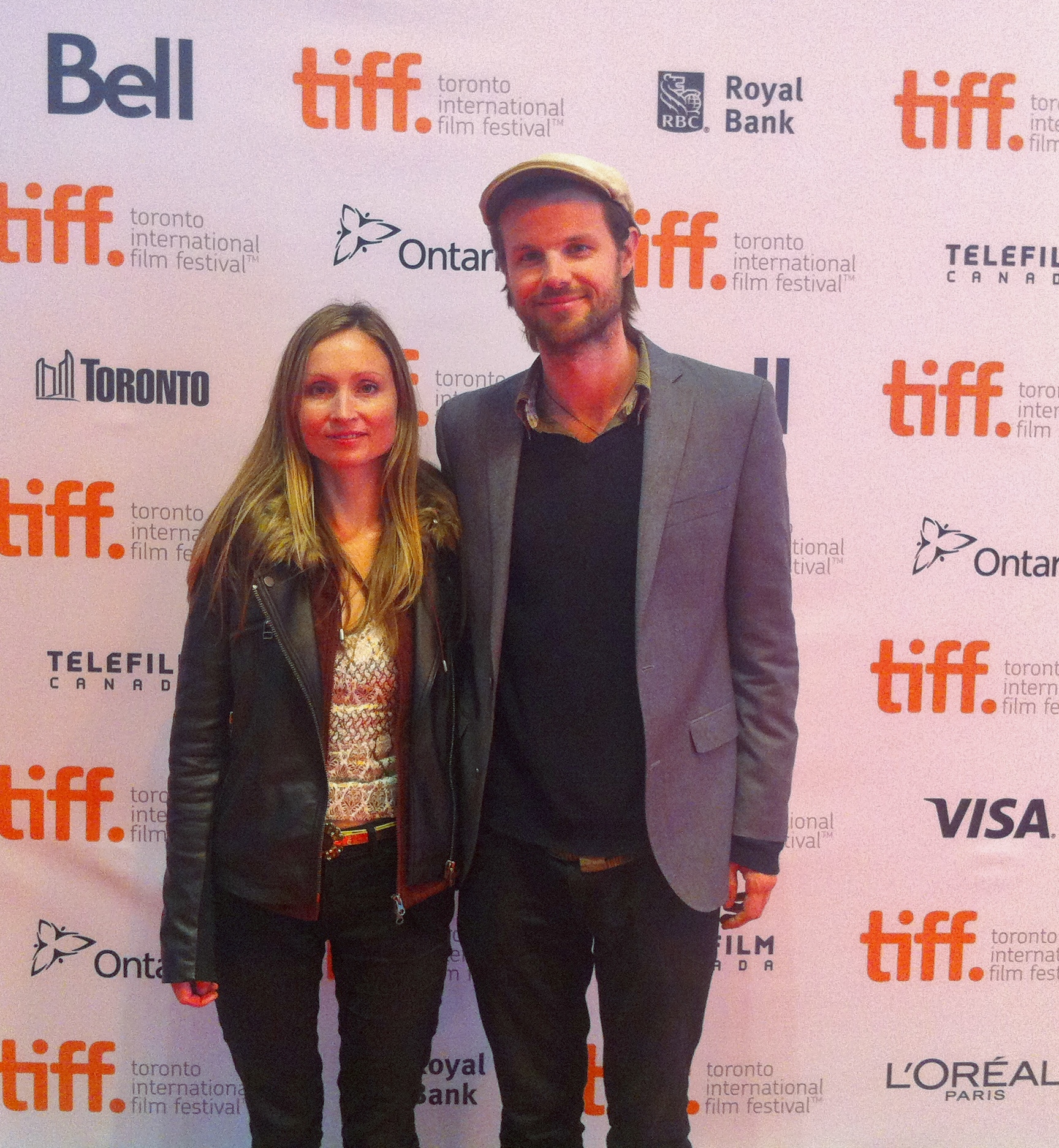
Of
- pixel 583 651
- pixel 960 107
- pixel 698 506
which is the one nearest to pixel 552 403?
pixel 698 506

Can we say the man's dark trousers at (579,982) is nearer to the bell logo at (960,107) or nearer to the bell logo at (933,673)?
the bell logo at (933,673)

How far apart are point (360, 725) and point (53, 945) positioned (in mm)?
1344

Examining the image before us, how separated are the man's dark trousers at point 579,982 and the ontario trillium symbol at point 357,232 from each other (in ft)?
4.50

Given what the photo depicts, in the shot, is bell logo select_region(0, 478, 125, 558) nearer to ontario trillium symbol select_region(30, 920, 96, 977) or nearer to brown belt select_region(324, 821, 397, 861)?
ontario trillium symbol select_region(30, 920, 96, 977)

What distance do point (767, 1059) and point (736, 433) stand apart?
1705 millimetres

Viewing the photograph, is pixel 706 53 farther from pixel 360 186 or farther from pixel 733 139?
pixel 360 186

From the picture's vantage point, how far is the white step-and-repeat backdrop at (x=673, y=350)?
2215 millimetres

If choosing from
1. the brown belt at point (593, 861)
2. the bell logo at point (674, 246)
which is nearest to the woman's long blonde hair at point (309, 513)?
the brown belt at point (593, 861)

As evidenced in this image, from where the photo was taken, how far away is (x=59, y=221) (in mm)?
2232

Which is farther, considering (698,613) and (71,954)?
(71,954)

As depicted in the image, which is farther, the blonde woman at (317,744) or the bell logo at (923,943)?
the bell logo at (923,943)

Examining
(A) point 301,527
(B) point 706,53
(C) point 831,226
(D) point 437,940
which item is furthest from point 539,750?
(B) point 706,53

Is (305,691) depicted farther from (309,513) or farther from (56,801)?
(56,801)

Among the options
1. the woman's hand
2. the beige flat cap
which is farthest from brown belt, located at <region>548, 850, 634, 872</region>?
the beige flat cap
